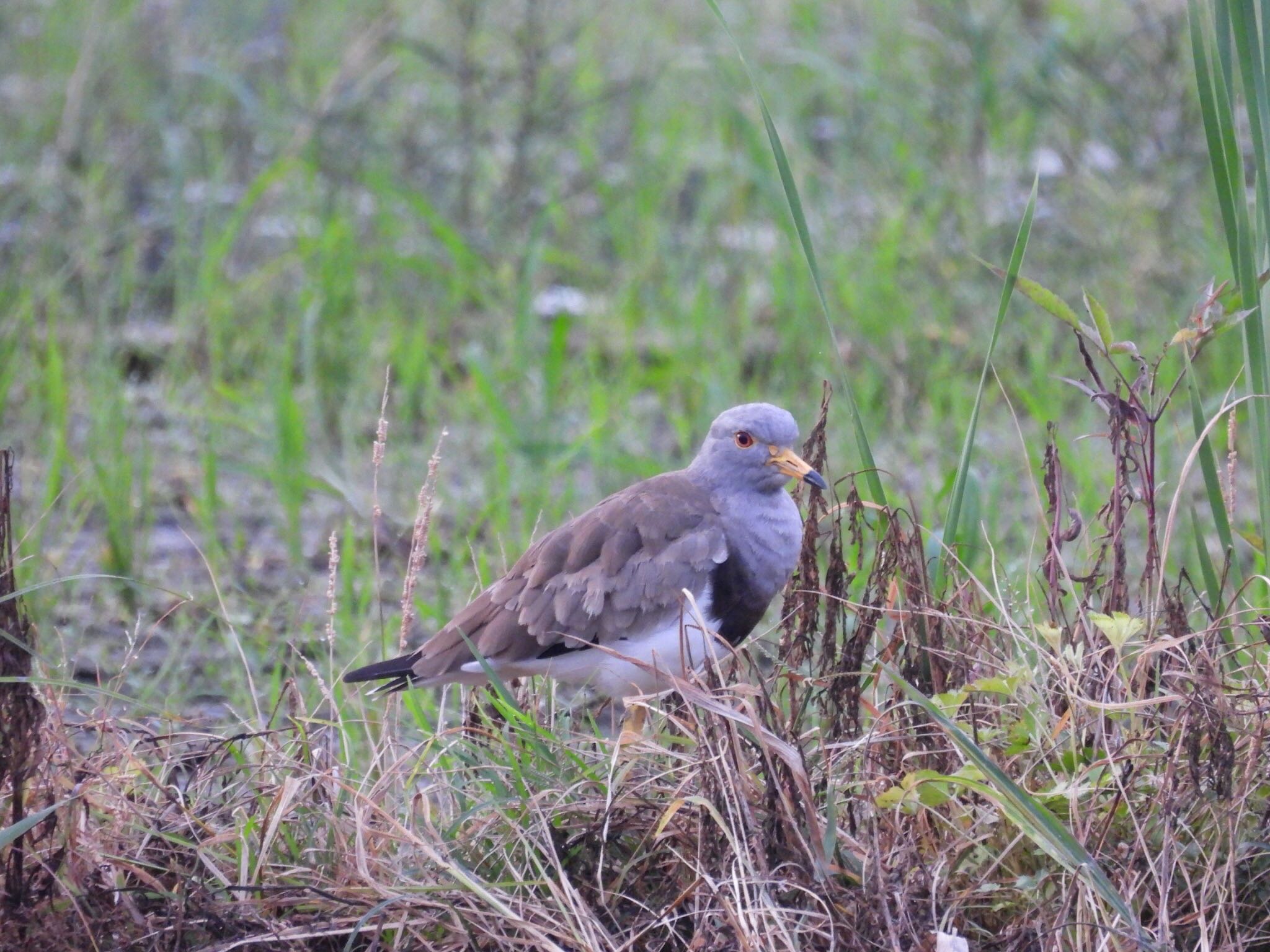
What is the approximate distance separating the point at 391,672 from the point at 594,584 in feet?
1.52

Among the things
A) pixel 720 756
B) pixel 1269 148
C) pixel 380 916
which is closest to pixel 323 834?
pixel 380 916

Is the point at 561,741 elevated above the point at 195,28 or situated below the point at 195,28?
below

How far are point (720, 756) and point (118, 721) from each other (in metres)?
1.10

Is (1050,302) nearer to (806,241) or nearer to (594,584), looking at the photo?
(806,241)

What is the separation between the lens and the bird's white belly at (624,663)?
3141 mm

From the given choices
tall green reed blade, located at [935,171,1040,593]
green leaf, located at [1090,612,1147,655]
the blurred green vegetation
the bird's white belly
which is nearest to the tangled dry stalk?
green leaf, located at [1090,612,1147,655]

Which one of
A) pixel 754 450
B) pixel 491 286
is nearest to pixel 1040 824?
pixel 754 450

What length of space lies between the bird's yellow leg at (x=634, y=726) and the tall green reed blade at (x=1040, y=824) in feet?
1.76

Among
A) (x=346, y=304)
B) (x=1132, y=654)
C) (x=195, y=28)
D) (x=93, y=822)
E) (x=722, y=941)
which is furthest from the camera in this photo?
(x=195, y=28)

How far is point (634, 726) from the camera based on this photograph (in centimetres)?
301

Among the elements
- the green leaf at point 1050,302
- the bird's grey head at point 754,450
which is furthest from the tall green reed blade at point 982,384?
the bird's grey head at point 754,450

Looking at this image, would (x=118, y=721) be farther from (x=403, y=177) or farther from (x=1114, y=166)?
(x=1114, y=166)

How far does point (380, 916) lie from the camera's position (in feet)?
7.94

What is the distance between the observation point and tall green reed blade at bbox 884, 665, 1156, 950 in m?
2.21
